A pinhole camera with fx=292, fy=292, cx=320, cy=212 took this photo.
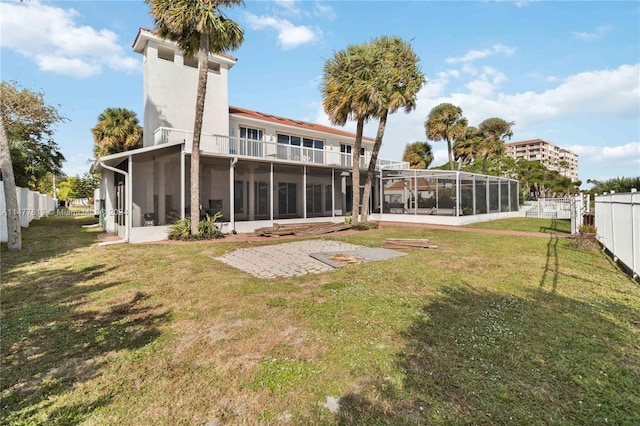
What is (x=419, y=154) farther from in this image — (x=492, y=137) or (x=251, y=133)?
(x=251, y=133)

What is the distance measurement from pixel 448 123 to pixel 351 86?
621 inches

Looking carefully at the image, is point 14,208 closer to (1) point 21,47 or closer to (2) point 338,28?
(1) point 21,47

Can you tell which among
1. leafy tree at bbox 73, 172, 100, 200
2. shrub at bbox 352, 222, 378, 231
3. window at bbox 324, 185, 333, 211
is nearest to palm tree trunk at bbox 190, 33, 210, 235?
shrub at bbox 352, 222, 378, 231

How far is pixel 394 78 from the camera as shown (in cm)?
1480

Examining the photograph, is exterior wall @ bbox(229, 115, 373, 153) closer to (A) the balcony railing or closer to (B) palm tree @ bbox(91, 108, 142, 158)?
(A) the balcony railing

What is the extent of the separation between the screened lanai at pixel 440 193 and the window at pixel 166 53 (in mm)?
15170

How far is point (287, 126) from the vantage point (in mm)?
19922

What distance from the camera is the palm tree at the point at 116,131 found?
65.9 ft

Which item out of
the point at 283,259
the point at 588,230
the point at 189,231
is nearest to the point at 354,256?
the point at 283,259

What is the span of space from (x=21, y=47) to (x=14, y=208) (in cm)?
964

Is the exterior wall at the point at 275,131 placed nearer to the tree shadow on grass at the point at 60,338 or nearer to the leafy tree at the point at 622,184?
the tree shadow on grass at the point at 60,338

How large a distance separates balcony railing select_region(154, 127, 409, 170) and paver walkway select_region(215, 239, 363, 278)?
20.4 ft

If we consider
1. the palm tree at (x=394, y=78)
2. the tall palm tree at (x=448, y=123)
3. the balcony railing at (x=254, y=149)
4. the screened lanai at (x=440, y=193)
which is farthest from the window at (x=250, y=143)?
the tall palm tree at (x=448, y=123)

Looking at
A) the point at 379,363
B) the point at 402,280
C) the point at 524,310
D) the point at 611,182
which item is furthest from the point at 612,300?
the point at 611,182
